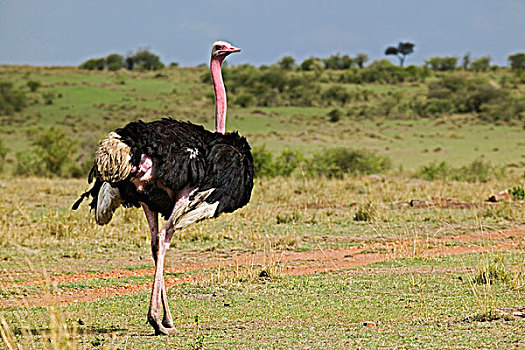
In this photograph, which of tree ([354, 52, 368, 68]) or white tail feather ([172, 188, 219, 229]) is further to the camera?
tree ([354, 52, 368, 68])

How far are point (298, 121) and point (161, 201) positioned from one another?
3766 centimetres

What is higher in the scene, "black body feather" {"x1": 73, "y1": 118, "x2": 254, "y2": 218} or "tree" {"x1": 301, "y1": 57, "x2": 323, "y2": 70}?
"tree" {"x1": 301, "y1": 57, "x2": 323, "y2": 70}

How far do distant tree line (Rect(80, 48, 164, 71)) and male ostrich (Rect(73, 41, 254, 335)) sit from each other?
227ft

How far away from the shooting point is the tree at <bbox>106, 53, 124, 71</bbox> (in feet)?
245

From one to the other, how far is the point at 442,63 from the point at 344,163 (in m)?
Result: 57.3

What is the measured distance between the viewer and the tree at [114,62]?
74.6 metres

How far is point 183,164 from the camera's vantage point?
613cm

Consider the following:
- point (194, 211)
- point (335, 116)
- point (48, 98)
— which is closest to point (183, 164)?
point (194, 211)

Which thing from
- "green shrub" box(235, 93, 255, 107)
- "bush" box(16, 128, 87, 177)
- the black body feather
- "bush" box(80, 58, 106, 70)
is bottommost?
"bush" box(16, 128, 87, 177)

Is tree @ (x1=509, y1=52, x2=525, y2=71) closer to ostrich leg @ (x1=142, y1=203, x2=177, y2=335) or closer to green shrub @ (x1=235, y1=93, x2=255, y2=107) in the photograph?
green shrub @ (x1=235, y1=93, x2=255, y2=107)

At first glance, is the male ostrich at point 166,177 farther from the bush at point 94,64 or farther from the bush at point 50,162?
the bush at point 94,64

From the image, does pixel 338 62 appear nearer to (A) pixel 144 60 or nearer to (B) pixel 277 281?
(A) pixel 144 60

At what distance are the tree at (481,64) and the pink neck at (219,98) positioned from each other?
72.1 m

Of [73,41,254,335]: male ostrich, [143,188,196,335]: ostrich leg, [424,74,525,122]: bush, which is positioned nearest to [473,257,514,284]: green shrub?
[73,41,254,335]: male ostrich
